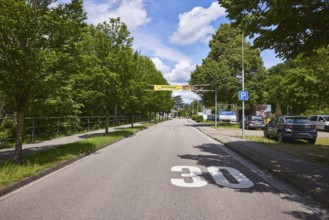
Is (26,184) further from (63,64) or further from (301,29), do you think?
(301,29)

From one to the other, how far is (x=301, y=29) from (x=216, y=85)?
3284 cm

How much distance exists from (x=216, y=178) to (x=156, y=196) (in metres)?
2.45

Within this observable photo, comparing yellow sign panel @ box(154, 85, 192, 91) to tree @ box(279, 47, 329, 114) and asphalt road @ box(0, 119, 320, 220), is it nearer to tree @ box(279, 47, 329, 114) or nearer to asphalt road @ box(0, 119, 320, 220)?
tree @ box(279, 47, 329, 114)

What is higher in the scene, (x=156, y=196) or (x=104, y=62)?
(x=104, y=62)

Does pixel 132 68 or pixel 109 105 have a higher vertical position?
pixel 132 68

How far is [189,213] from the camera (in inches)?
208

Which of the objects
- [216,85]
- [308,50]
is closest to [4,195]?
[308,50]

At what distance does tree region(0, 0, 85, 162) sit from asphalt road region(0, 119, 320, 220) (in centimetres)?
261

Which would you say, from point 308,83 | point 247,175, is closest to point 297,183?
point 247,175

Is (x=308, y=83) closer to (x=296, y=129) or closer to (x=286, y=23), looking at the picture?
(x=296, y=129)

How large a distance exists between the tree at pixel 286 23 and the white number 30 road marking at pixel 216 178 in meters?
3.84

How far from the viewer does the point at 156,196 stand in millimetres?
6363

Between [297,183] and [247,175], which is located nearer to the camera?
[297,183]

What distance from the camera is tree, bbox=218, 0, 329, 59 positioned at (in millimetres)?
7895
